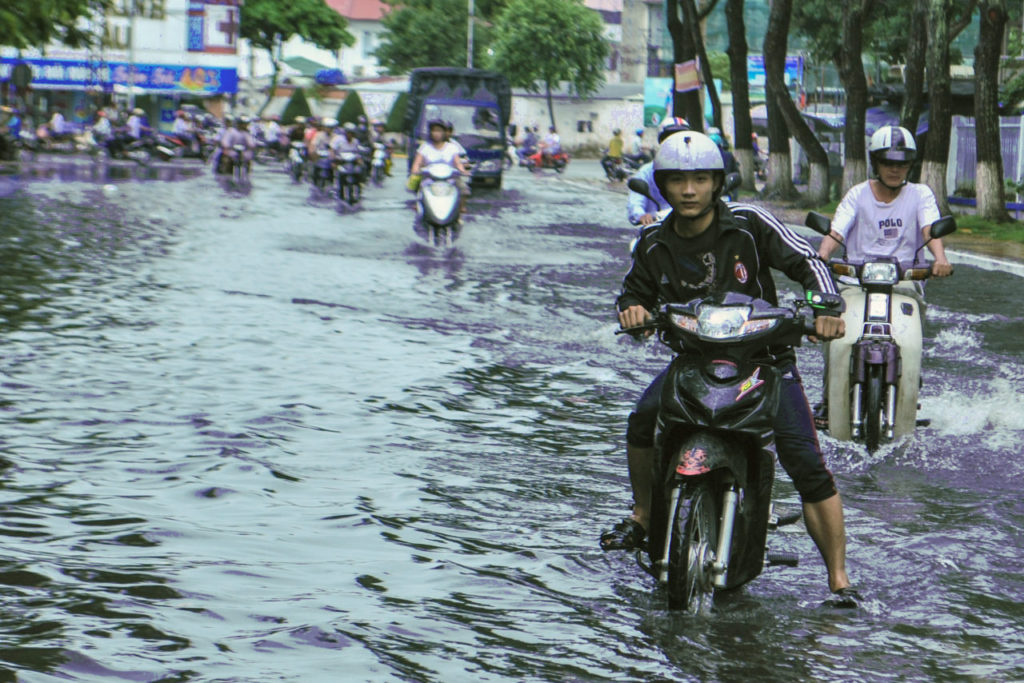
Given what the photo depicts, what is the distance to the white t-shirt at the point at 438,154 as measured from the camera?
2098cm

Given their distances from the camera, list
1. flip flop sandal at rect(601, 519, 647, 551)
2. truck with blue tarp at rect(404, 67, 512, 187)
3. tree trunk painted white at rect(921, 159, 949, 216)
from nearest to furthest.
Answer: flip flop sandal at rect(601, 519, 647, 551)
tree trunk painted white at rect(921, 159, 949, 216)
truck with blue tarp at rect(404, 67, 512, 187)

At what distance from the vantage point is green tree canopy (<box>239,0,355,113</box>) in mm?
79812

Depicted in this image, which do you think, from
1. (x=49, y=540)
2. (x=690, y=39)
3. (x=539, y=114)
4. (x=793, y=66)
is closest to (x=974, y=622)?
(x=49, y=540)

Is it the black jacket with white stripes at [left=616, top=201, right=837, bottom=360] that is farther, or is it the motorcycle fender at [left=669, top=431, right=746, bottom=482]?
the black jacket with white stripes at [left=616, top=201, right=837, bottom=360]

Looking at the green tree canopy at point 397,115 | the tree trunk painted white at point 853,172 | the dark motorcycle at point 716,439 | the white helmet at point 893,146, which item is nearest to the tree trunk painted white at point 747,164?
the tree trunk painted white at point 853,172

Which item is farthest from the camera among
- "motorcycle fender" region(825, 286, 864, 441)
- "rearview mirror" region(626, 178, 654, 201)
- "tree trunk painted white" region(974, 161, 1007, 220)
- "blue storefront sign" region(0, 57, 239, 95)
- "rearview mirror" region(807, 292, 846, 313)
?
"blue storefront sign" region(0, 57, 239, 95)

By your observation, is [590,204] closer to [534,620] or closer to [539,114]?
[534,620]

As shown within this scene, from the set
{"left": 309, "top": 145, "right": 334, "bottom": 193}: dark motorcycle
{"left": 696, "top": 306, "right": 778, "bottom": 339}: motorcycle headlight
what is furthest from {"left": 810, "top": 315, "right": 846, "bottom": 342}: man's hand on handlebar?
{"left": 309, "top": 145, "right": 334, "bottom": 193}: dark motorcycle

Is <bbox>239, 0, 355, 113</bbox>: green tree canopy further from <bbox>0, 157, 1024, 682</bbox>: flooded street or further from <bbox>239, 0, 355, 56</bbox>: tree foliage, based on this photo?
<bbox>0, 157, 1024, 682</bbox>: flooded street

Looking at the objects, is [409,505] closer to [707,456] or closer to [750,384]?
[707,456]

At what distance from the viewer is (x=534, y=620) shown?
5055mm

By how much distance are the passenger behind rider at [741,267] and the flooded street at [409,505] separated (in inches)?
12.5

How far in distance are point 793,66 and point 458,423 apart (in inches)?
1966

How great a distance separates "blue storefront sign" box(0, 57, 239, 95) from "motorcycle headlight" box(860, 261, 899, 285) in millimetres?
65766
